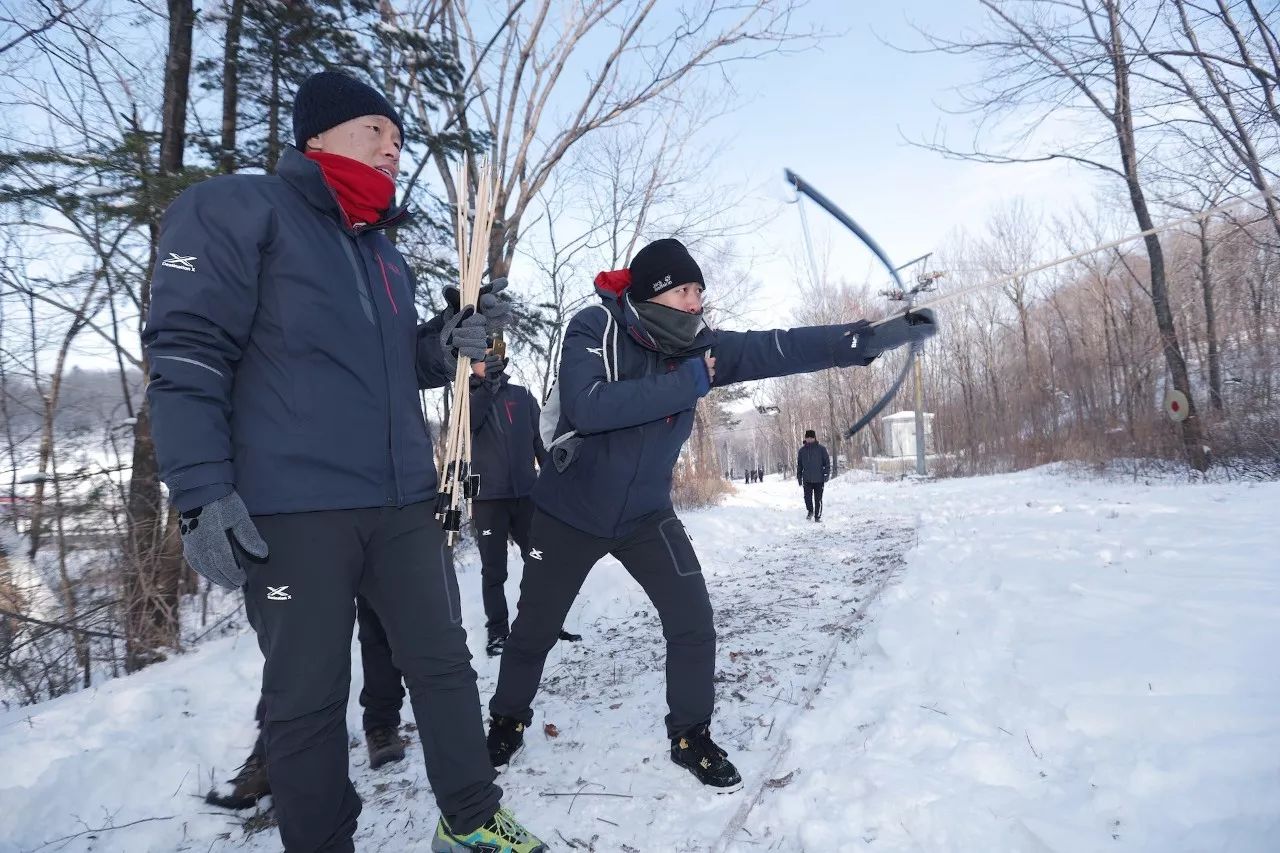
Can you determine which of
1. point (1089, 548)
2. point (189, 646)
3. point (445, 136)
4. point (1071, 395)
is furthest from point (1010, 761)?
point (1071, 395)

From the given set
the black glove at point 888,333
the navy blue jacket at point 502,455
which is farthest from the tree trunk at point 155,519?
the black glove at point 888,333

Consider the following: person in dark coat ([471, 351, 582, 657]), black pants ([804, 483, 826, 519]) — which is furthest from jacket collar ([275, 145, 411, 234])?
black pants ([804, 483, 826, 519])

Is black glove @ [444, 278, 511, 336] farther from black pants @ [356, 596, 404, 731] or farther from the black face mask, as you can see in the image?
black pants @ [356, 596, 404, 731]

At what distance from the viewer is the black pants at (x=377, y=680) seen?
2.81 metres

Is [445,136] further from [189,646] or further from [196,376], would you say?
[196,376]

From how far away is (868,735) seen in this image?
255 cm

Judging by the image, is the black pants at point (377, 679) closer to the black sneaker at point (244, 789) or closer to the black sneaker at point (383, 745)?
the black sneaker at point (383, 745)

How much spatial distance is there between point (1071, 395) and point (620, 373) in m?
25.2

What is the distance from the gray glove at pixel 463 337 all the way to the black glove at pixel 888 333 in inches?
61.3

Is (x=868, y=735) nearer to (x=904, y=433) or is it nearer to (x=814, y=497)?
(x=814, y=497)

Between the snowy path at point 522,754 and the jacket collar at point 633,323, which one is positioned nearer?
the snowy path at point 522,754

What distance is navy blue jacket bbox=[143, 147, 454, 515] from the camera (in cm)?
152

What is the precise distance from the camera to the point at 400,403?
1.90m

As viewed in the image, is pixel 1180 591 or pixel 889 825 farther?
pixel 1180 591
